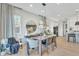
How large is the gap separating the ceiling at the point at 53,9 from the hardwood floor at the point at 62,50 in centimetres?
54

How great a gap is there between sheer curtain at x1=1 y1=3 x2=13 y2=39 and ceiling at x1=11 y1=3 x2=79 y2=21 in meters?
0.18

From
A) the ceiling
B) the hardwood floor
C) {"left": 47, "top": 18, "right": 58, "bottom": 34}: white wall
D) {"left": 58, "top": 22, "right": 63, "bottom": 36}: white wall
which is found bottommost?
the hardwood floor

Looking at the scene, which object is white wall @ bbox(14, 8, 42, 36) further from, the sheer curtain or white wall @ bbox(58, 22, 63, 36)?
white wall @ bbox(58, 22, 63, 36)

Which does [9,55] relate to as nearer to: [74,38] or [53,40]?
[53,40]

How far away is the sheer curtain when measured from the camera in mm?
2826

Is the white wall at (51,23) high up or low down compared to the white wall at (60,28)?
up

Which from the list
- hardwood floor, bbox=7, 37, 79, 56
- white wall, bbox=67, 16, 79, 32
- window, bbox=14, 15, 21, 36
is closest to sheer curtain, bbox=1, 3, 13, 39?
window, bbox=14, 15, 21, 36

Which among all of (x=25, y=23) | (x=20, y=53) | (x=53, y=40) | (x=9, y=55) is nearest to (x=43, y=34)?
(x=53, y=40)

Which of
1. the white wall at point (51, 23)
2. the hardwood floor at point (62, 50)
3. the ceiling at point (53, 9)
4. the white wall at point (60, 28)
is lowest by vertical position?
the hardwood floor at point (62, 50)

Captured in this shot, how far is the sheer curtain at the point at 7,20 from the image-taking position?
283cm

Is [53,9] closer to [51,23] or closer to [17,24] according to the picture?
[51,23]

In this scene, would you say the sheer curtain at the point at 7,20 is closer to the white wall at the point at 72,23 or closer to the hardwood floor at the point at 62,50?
the hardwood floor at the point at 62,50

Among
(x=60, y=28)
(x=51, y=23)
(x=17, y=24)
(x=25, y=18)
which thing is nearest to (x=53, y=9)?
(x=51, y=23)

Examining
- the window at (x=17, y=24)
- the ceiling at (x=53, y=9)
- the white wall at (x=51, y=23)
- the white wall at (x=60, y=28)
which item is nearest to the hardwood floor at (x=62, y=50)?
the white wall at (x=60, y=28)
